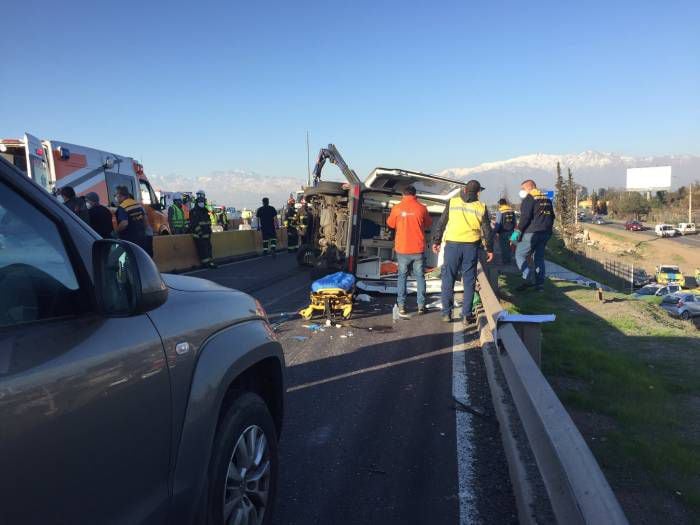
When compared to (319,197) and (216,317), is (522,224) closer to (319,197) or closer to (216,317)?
(319,197)

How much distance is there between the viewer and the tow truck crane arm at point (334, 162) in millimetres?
12242

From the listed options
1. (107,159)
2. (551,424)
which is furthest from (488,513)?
(107,159)

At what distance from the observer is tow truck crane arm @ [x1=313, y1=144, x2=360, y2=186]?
12242 millimetres

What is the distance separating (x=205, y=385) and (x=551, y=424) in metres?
1.57

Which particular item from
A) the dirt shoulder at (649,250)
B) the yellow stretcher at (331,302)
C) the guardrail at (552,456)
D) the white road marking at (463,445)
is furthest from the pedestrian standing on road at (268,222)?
the dirt shoulder at (649,250)

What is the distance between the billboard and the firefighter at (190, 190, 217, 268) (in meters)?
116

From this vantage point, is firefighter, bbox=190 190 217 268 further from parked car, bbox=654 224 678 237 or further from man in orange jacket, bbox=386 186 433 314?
parked car, bbox=654 224 678 237

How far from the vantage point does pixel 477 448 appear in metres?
3.86

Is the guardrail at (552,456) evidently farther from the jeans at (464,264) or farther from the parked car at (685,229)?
the parked car at (685,229)

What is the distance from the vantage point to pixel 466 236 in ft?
24.8

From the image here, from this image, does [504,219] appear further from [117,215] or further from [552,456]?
[552,456]

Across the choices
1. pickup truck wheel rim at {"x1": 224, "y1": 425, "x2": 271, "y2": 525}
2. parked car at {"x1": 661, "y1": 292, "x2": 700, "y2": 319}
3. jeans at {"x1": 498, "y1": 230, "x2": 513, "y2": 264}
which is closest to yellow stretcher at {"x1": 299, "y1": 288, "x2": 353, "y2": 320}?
pickup truck wheel rim at {"x1": 224, "y1": 425, "x2": 271, "y2": 525}

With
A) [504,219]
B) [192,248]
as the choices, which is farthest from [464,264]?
[192,248]

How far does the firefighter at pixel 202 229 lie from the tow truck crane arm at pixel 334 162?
3.14 metres
